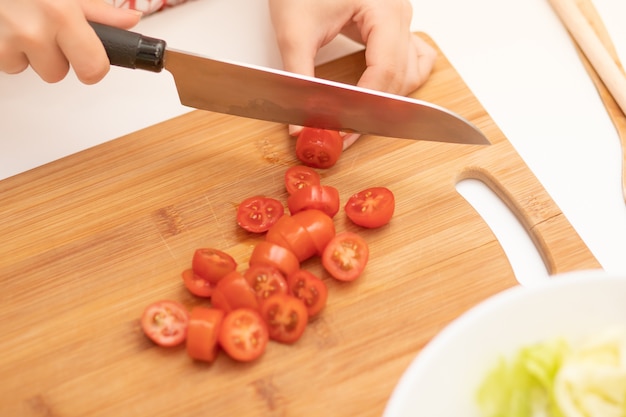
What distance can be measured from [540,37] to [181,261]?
43.6 inches

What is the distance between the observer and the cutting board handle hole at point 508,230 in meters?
1.50

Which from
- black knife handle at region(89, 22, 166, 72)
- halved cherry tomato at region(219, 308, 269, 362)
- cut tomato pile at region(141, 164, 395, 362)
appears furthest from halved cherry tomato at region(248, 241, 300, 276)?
black knife handle at region(89, 22, 166, 72)

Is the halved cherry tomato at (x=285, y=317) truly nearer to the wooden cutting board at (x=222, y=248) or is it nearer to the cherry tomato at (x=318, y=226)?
the wooden cutting board at (x=222, y=248)

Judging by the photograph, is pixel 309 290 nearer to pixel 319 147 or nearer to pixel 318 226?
pixel 318 226

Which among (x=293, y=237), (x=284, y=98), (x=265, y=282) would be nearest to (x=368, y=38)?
(x=284, y=98)

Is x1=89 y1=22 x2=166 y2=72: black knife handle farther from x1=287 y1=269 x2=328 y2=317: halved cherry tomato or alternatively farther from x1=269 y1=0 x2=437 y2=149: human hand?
x1=287 y1=269 x2=328 y2=317: halved cherry tomato

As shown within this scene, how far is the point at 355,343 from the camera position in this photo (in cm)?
135

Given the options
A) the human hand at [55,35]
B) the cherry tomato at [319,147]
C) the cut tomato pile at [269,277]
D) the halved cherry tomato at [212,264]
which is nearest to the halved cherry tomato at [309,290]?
the cut tomato pile at [269,277]

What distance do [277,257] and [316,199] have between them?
0.50ft

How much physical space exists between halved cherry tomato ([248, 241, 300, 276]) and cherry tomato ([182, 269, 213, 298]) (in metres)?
0.10

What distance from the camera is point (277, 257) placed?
4.56 ft

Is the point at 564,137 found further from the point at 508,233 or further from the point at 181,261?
the point at 181,261

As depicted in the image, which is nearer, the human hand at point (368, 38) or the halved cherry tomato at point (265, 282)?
the halved cherry tomato at point (265, 282)

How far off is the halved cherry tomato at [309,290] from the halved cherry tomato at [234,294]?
0.26 ft
